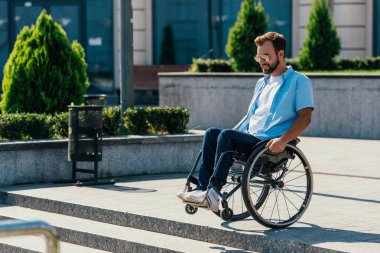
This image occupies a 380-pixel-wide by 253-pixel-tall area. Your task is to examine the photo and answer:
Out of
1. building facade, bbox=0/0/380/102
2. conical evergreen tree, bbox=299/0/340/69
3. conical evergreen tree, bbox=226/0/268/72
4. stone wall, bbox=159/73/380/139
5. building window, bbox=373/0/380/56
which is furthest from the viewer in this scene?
building facade, bbox=0/0/380/102

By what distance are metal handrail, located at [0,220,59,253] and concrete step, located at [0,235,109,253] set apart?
3729 millimetres

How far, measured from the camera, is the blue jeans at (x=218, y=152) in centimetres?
743

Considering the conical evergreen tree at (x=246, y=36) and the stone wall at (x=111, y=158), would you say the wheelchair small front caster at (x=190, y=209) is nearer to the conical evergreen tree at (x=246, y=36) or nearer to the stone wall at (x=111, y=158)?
the stone wall at (x=111, y=158)

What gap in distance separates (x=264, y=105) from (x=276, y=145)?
590 mm

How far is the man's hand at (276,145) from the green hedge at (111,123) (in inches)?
173

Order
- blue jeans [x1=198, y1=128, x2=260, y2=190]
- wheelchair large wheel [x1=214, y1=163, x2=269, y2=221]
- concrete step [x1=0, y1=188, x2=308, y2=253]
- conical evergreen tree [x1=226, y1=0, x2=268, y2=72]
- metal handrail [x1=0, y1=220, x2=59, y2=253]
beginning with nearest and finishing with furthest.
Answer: metal handrail [x1=0, y1=220, x2=59, y2=253] → concrete step [x1=0, y1=188, x2=308, y2=253] → blue jeans [x1=198, y1=128, x2=260, y2=190] → wheelchair large wheel [x1=214, y1=163, x2=269, y2=221] → conical evergreen tree [x1=226, y1=0, x2=268, y2=72]

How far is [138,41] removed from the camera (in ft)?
84.2

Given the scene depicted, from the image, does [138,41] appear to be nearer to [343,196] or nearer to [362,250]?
[343,196]

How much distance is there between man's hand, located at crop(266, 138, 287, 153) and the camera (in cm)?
739

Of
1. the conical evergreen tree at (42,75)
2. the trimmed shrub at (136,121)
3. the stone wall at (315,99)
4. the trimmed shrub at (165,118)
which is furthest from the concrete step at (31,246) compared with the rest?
the stone wall at (315,99)

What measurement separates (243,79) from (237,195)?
8357 mm

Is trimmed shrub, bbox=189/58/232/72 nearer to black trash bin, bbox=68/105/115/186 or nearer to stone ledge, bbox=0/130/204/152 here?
stone ledge, bbox=0/130/204/152

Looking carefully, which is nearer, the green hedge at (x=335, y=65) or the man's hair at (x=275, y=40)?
the man's hair at (x=275, y=40)

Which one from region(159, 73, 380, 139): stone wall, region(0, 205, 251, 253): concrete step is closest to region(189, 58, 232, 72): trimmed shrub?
region(159, 73, 380, 139): stone wall
